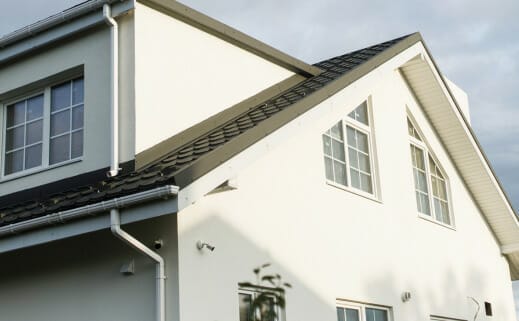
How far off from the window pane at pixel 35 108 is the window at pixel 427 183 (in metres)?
6.49

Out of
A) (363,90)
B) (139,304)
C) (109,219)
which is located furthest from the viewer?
(363,90)

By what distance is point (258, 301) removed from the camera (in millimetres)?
4641

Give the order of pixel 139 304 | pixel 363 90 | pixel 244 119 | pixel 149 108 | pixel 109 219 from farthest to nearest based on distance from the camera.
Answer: pixel 363 90 < pixel 244 119 < pixel 149 108 < pixel 139 304 < pixel 109 219

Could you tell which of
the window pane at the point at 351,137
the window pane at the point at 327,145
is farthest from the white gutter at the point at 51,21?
the window pane at the point at 351,137

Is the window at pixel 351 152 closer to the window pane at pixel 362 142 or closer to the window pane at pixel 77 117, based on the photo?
the window pane at pixel 362 142

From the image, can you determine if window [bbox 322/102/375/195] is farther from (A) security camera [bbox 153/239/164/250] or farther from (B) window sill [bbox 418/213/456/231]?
(A) security camera [bbox 153/239/164/250]

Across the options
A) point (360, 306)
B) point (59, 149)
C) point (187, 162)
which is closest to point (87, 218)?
point (187, 162)

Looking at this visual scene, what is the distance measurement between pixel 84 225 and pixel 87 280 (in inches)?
42.9

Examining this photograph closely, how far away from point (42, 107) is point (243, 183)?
2.91 metres

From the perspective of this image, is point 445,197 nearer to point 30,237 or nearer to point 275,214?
point 275,214

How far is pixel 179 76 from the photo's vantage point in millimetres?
10492

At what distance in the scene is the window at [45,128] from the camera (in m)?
10.4

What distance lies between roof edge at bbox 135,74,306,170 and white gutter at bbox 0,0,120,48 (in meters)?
1.81

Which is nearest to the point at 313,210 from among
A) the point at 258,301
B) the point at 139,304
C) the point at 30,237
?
the point at 139,304
